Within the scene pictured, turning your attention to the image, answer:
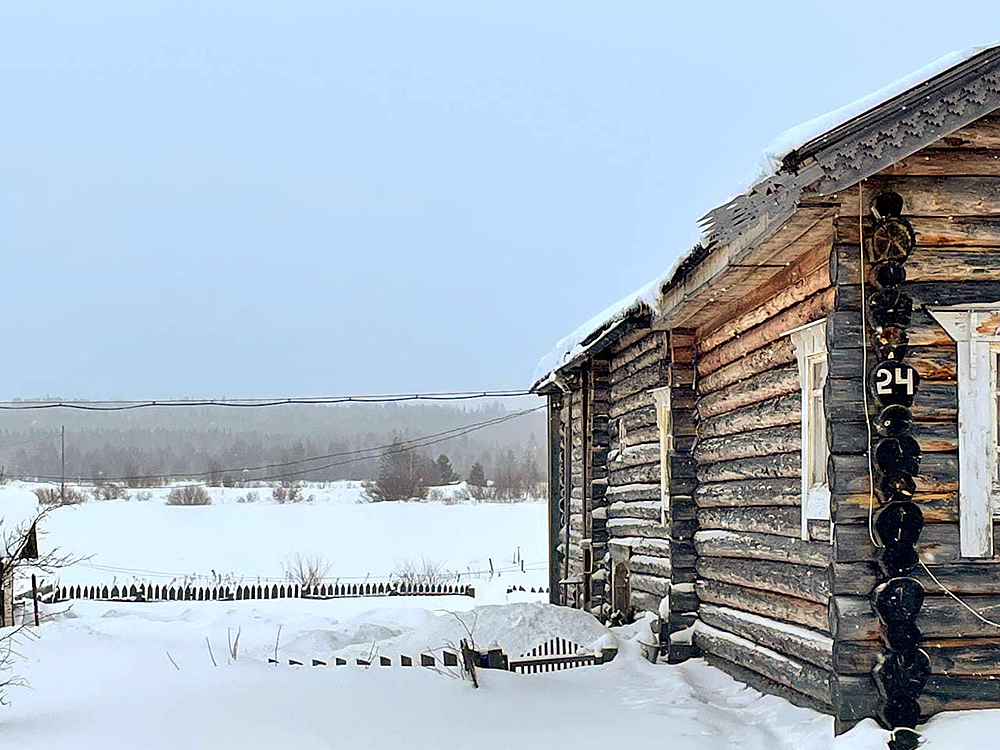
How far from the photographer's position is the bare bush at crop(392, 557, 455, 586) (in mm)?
35888

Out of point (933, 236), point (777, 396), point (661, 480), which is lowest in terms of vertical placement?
point (661, 480)

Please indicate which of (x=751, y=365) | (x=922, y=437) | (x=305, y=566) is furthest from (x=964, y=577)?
(x=305, y=566)

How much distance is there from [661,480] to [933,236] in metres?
6.17

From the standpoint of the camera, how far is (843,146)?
240 inches

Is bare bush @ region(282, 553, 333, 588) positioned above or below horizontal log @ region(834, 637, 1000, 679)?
below

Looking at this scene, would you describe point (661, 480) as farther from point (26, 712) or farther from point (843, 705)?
point (26, 712)

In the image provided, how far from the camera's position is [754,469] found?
9305 millimetres

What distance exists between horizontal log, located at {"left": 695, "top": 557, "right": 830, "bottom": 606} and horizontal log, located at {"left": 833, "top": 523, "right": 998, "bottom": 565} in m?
0.54

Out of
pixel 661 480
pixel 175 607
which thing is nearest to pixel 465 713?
pixel 661 480

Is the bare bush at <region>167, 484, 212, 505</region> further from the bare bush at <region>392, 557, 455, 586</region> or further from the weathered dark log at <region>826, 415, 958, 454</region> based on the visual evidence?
the weathered dark log at <region>826, 415, 958, 454</region>

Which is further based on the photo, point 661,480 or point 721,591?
point 661,480

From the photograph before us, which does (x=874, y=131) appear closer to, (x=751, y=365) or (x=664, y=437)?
(x=751, y=365)

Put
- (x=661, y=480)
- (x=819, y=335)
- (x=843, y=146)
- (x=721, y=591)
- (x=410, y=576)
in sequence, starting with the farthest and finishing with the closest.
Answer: (x=410, y=576) < (x=661, y=480) < (x=721, y=591) < (x=819, y=335) < (x=843, y=146)

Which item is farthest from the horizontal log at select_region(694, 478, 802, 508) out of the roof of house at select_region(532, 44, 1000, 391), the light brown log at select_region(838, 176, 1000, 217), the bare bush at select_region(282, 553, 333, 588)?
the bare bush at select_region(282, 553, 333, 588)
